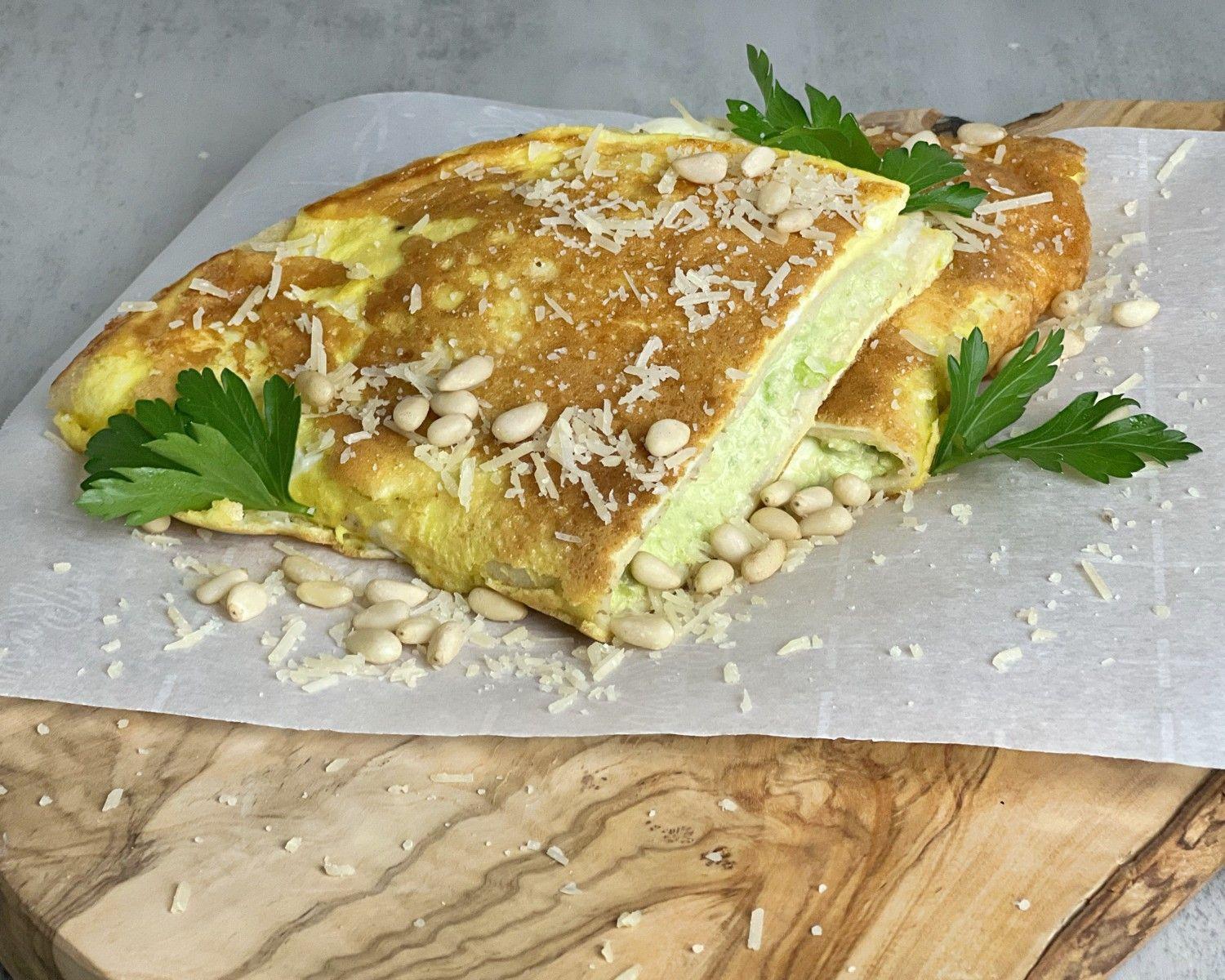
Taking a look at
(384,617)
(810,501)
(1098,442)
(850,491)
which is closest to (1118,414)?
(1098,442)

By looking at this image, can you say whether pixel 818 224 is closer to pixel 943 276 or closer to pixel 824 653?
pixel 943 276

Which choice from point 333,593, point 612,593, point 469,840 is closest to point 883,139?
point 612,593

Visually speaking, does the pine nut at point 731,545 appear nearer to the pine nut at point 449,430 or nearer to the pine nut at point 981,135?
the pine nut at point 449,430

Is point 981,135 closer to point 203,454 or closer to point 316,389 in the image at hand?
point 316,389

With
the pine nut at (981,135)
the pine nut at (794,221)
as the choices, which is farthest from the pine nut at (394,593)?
the pine nut at (981,135)

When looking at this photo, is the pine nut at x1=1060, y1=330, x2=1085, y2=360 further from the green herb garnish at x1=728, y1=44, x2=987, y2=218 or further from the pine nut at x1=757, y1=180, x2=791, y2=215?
the pine nut at x1=757, y1=180, x2=791, y2=215

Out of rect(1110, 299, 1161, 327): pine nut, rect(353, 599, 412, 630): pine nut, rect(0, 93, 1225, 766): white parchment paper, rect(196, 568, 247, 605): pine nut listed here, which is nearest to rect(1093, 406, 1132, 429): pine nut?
rect(0, 93, 1225, 766): white parchment paper
